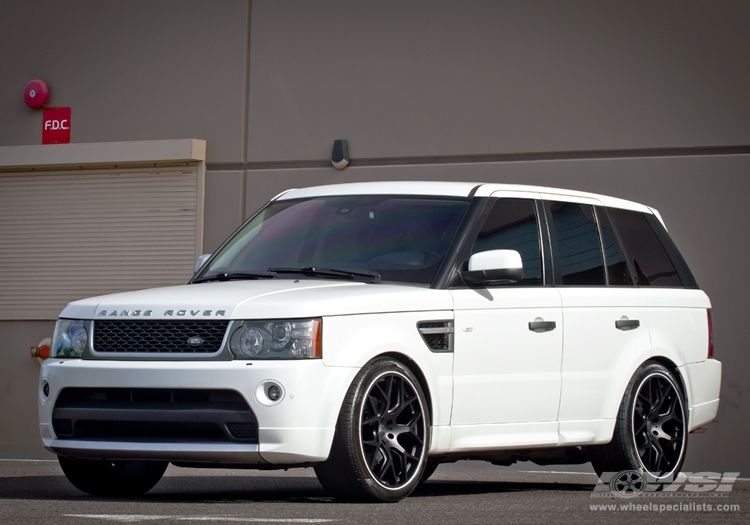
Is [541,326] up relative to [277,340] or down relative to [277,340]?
down

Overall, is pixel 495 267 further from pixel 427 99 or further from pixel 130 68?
pixel 130 68

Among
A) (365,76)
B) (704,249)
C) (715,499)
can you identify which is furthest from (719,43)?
(715,499)

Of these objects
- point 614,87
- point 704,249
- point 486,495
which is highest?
point 614,87

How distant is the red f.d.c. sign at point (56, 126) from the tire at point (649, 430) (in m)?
9.10

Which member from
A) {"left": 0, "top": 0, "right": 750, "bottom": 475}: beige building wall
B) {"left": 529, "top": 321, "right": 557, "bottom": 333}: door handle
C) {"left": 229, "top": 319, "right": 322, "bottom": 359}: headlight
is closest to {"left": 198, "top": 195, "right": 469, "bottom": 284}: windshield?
{"left": 529, "top": 321, "right": 557, "bottom": 333}: door handle

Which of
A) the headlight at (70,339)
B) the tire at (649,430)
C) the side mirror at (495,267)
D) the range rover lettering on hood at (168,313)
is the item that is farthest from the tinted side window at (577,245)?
the headlight at (70,339)

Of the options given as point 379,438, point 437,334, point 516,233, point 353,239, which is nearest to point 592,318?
point 516,233

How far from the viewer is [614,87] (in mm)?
13375

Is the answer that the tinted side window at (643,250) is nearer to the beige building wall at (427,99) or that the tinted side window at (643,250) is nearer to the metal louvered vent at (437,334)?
the metal louvered vent at (437,334)

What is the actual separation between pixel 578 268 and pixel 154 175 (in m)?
7.81

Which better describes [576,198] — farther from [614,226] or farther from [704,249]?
[704,249]

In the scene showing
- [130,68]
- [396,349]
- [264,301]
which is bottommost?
[396,349]

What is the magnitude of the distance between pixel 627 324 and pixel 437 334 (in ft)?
6.19

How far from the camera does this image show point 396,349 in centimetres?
716
